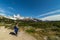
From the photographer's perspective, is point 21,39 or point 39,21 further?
point 39,21

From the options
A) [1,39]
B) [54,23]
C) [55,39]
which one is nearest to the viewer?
[1,39]

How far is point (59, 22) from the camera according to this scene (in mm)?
32375

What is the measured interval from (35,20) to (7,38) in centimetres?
2030

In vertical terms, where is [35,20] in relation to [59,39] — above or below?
above

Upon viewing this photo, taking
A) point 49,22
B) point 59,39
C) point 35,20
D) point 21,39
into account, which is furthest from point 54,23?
point 21,39

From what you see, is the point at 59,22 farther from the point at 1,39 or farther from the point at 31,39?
the point at 1,39

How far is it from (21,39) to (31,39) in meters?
0.90

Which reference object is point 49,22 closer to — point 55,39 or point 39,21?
point 39,21

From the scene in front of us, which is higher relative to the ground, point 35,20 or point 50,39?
point 35,20

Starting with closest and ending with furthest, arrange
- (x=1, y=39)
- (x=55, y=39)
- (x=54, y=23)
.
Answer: (x=1, y=39) < (x=55, y=39) < (x=54, y=23)

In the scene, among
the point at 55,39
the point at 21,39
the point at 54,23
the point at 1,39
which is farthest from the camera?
the point at 54,23

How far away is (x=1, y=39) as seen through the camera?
12.5 m

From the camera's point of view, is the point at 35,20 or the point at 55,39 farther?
the point at 35,20

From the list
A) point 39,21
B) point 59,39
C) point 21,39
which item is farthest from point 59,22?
point 21,39
